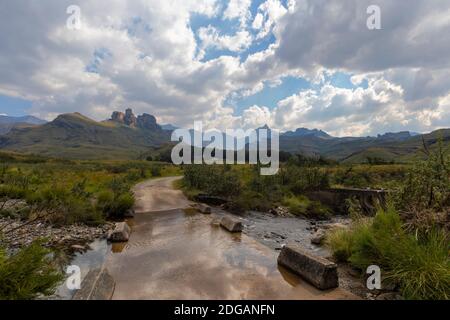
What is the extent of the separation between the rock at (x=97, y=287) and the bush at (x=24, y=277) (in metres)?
0.59

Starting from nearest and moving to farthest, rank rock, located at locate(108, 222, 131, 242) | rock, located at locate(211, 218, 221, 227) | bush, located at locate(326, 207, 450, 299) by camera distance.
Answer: bush, located at locate(326, 207, 450, 299), rock, located at locate(108, 222, 131, 242), rock, located at locate(211, 218, 221, 227)

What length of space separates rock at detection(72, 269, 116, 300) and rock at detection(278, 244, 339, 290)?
423cm

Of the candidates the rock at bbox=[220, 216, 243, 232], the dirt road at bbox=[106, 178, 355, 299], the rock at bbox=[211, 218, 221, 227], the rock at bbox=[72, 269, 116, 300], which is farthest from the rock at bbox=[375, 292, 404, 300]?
the rock at bbox=[211, 218, 221, 227]

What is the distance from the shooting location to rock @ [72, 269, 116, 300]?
520 centimetres

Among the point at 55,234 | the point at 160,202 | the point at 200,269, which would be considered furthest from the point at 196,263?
the point at 160,202

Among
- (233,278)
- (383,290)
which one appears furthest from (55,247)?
(383,290)

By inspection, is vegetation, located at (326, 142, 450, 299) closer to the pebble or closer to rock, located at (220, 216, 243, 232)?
rock, located at (220, 216, 243, 232)

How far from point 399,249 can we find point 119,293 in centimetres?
576

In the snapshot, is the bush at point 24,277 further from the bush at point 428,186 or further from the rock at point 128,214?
the rock at point 128,214

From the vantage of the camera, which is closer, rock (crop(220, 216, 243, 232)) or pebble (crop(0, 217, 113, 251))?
pebble (crop(0, 217, 113, 251))

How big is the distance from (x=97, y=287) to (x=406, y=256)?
616 centimetres

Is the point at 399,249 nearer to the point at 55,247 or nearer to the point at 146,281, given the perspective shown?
the point at 146,281

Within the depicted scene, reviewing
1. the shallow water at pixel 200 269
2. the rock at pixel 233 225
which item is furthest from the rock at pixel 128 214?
the rock at pixel 233 225

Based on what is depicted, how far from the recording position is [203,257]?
313 inches
